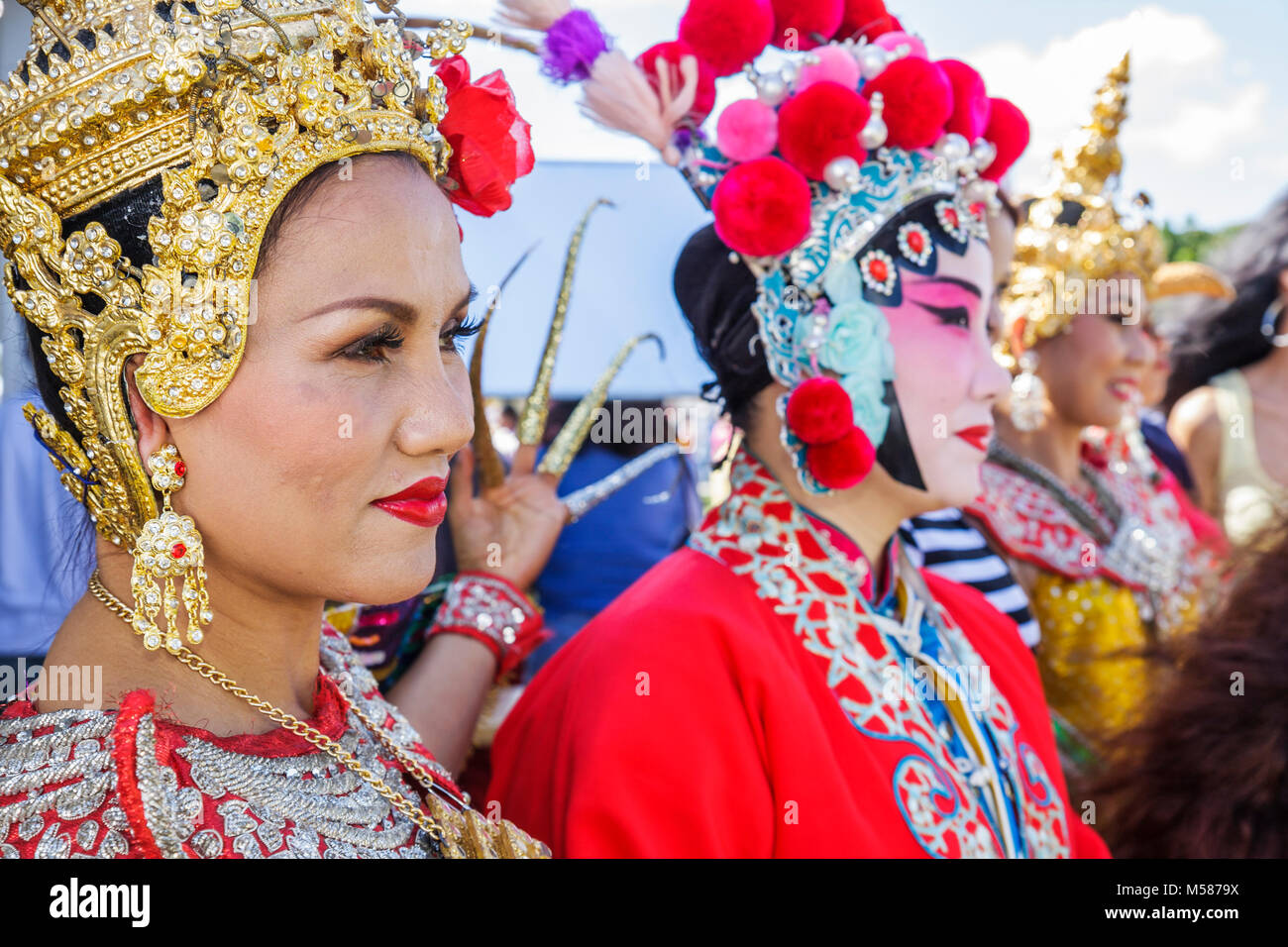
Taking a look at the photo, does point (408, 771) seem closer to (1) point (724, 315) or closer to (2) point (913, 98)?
(1) point (724, 315)

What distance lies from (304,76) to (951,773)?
1.49m

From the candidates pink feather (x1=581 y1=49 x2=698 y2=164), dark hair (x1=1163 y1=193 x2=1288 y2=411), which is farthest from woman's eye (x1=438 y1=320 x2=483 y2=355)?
dark hair (x1=1163 y1=193 x2=1288 y2=411)

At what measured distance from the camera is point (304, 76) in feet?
4.05

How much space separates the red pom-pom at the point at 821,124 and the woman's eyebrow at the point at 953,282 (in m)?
0.26

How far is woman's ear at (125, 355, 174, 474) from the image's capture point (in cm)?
122

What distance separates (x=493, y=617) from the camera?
6.77 ft

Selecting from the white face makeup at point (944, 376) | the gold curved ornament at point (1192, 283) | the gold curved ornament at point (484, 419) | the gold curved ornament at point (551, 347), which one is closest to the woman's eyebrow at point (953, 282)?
the white face makeup at point (944, 376)

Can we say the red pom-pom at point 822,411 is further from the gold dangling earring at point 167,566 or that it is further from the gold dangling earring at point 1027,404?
the gold dangling earring at point 1027,404

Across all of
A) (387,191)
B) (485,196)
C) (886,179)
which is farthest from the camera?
(886,179)

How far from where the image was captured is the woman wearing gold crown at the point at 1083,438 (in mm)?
3182

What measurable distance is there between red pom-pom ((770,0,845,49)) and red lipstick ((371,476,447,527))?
1.30 m

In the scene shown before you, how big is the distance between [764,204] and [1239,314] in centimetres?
315
